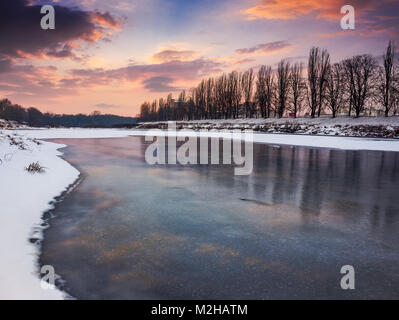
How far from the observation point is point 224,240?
4418mm

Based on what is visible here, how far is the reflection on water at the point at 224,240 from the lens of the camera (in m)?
3.13

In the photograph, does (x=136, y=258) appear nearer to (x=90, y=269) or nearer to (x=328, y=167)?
(x=90, y=269)

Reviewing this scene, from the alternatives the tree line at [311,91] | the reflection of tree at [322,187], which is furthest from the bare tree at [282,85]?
the reflection of tree at [322,187]

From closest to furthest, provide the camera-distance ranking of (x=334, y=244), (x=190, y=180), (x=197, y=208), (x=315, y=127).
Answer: (x=334, y=244) → (x=197, y=208) → (x=190, y=180) → (x=315, y=127)

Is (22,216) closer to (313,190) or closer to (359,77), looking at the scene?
(313,190)

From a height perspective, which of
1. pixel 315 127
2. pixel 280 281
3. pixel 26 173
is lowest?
pixel 280 281

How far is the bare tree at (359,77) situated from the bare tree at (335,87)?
4.39 ft

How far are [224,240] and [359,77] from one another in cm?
5063

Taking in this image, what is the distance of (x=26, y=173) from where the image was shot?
8.35m

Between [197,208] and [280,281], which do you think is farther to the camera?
[197,208]

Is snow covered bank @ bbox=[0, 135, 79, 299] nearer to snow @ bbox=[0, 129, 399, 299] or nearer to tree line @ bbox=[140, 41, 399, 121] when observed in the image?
snow @ bbox=[0, 129, 399, 299]

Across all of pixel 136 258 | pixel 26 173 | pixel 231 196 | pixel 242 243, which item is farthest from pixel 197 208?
pixel 26 173

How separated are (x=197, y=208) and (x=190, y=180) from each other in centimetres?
328

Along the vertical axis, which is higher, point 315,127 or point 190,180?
point 315,127
